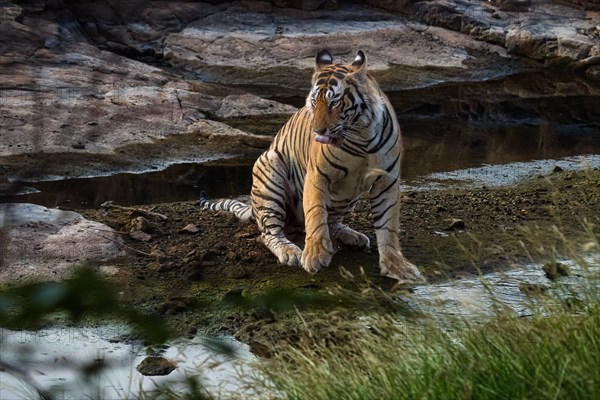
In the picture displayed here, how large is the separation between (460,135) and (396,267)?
6.00 meters

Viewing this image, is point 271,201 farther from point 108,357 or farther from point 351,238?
point 108,357

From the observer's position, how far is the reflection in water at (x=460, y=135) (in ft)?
29.6

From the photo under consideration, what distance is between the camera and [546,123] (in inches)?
500

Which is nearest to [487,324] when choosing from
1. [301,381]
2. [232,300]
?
[301,381]

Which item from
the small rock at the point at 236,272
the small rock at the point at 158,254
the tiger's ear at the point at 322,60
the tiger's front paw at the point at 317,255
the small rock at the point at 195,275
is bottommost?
the small rock at the point at 158,254

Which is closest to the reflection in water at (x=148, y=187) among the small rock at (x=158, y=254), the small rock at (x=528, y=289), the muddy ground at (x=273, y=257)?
the muddy ground at (x=273, y=257)

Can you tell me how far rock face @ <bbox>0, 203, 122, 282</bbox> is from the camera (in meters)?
6.30

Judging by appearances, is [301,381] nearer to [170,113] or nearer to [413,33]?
[170,113]

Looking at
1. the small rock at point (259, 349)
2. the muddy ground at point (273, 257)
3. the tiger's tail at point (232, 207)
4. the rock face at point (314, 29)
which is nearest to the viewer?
the small rock at point (259, 349)

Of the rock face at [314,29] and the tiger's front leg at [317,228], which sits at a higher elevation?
the tiger's front leg at [317,228]

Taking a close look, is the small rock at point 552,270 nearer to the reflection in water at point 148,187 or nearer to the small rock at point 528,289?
the small rock at point 528,289

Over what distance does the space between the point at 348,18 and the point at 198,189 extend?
308 inches

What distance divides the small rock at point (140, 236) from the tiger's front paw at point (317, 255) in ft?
4.19

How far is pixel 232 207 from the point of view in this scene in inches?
304
